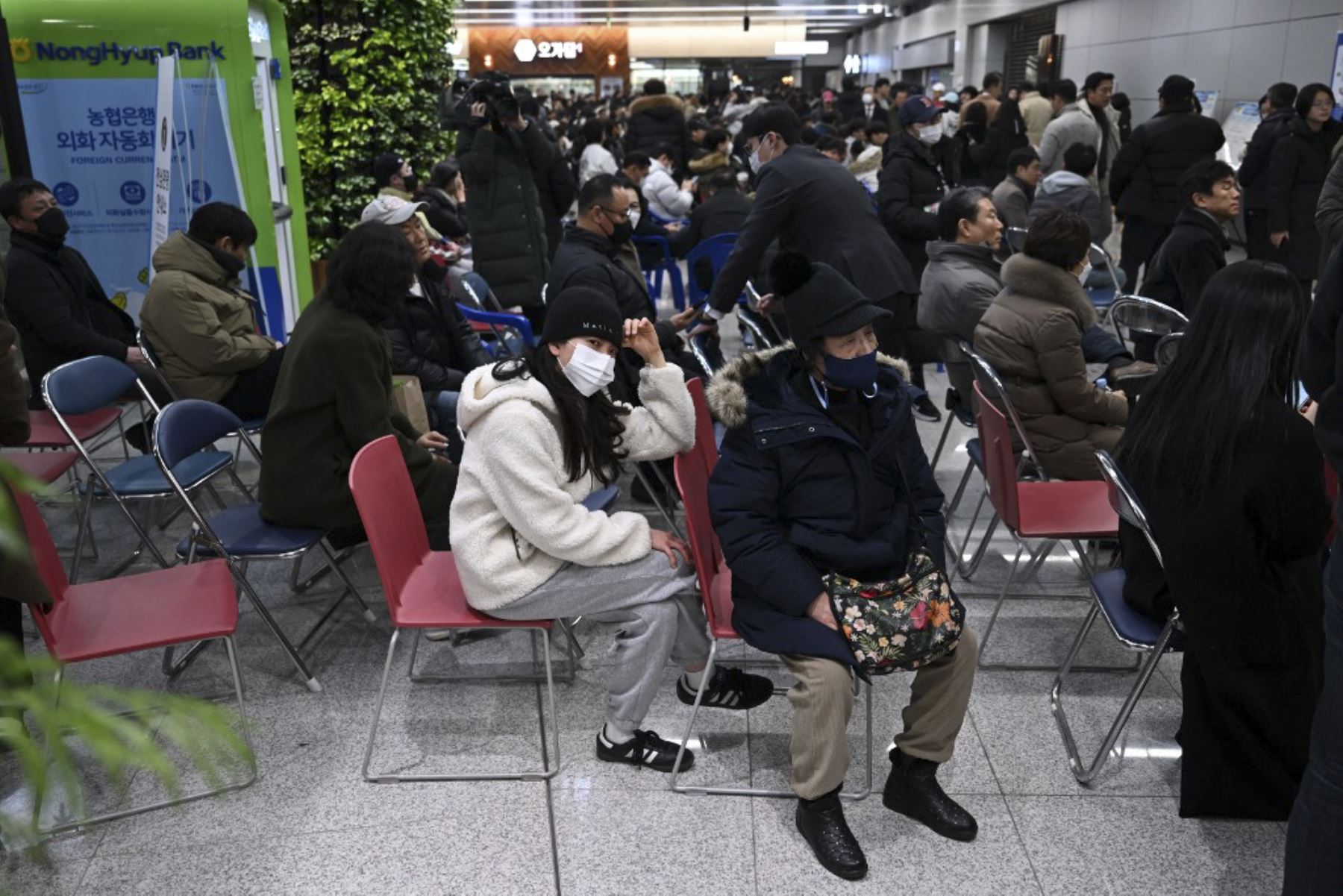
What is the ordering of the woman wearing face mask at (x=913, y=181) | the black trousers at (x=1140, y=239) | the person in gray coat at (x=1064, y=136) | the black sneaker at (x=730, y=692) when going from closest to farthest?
the black sneaker at (x=730, y=692)
the woman wearing face mask at (x=913, y=181)
the black trousers at (x=1140, y=239)
the person in gray coat at (x=1064, y=136)

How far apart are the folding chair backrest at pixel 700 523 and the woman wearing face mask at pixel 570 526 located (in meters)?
0.06

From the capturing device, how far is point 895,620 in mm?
2525

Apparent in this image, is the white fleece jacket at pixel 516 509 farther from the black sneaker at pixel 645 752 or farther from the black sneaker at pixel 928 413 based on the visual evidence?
the black sneaker at pixel 928 413

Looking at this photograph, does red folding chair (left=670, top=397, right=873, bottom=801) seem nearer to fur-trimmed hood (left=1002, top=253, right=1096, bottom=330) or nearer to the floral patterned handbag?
the floral patterned handbag

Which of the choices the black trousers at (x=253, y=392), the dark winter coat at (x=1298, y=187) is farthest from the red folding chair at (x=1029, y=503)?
the dark winter coat at (x=1298, y=187)

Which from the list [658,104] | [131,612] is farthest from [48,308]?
[658,104]

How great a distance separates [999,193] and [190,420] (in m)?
4.86

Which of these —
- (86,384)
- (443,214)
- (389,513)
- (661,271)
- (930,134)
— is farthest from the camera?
(661,271)

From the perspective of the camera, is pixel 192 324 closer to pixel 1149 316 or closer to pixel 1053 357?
pixel 1053 357

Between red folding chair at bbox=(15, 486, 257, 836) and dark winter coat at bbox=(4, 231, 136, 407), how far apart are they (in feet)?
5.59

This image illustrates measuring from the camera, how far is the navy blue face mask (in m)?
2.58

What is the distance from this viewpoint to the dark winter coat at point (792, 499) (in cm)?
255

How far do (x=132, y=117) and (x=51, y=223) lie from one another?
1.48m

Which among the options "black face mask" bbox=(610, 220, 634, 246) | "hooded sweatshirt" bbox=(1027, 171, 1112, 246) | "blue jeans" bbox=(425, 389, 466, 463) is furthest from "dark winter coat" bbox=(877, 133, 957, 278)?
"blue jeans" bbox=(425, 389, 466, 463)
